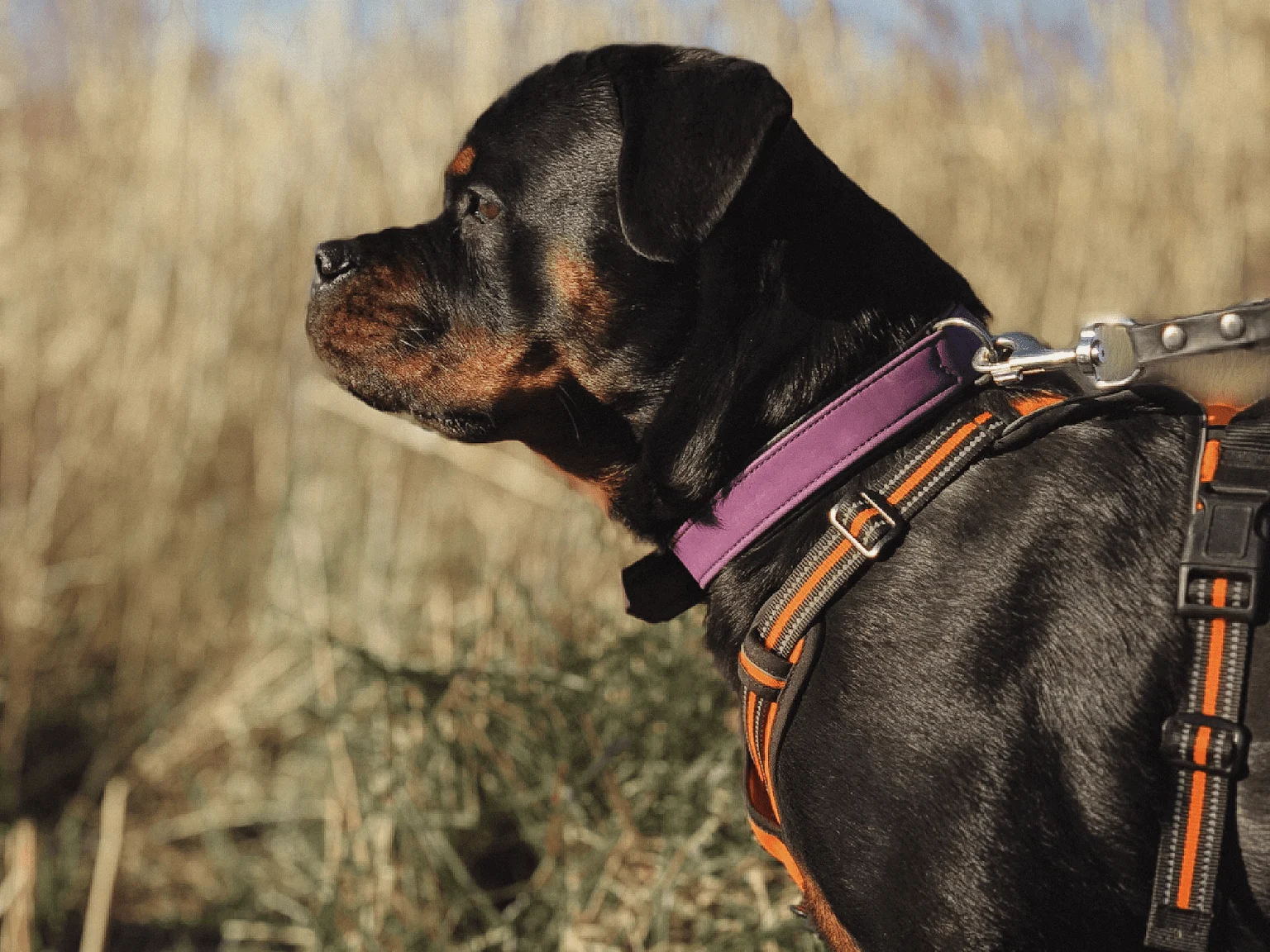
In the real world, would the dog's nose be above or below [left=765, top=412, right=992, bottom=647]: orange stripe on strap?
above

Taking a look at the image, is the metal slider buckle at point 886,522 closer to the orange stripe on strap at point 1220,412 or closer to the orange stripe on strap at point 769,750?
the orange stripe on strap at point 769,750

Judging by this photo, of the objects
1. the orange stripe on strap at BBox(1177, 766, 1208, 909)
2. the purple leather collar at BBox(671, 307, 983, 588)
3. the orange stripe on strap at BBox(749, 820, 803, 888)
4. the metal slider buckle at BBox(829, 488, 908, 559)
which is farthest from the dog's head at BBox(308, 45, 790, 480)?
the orange stripe on strap at BBox(1177, 766, 1208, 909)

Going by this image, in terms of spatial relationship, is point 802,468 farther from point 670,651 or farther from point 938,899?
point 670,651

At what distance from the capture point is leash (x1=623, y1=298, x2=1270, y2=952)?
160 centimetres

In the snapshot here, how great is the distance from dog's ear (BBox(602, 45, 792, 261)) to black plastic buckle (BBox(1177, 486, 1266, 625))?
77 centimetres

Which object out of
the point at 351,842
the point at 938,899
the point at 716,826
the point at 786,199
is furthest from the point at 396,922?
the point at 786,199

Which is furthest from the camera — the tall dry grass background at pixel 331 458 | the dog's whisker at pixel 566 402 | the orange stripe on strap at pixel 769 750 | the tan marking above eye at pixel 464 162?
the tall dry grass background at pixel 331 458

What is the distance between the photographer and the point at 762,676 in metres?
1.78

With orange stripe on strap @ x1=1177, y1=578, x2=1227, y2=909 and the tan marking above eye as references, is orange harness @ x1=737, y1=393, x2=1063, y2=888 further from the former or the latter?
the tan marking above eye

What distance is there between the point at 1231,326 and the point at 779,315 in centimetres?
61

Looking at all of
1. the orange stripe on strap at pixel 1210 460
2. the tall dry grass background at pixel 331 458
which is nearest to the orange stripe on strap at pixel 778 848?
the orange stripe on strap at pixel 1210 460

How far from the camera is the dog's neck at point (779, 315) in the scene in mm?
1938

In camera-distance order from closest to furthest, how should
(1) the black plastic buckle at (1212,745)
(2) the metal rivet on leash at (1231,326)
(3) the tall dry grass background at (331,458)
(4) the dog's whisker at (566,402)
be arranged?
(1) the black plastic buckle at (1212,745), (2) the metal rivet on leash at (1231,326), (4) the dog's whisker at (566,402), (3) the tall dry grass background at (331,458)

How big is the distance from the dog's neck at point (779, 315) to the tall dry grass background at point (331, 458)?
1.11 metres
